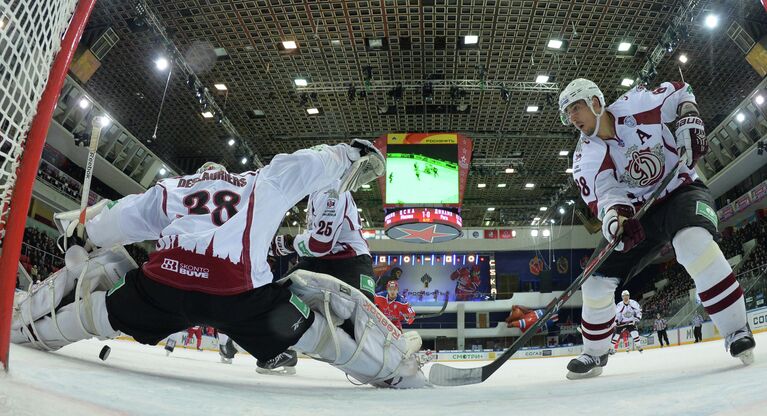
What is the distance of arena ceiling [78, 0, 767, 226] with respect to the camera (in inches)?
316

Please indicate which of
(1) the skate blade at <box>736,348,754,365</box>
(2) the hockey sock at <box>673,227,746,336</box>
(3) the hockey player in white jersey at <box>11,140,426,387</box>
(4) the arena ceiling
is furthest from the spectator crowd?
(3) the hockey player in white jersey at <box>11,140,426,387</box>

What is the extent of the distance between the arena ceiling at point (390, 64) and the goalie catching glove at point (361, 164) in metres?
6.38

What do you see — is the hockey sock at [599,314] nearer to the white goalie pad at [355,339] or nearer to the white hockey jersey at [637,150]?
the white hockey jersey at [637,150]

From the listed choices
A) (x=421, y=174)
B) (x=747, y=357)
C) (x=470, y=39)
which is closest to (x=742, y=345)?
(x=747, y=357)

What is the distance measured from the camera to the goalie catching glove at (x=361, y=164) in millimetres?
1963

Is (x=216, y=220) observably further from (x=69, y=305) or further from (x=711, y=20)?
(x=711, y=20)

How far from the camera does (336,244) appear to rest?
3.53m

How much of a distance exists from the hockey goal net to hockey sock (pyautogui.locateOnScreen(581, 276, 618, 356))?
7.25ft

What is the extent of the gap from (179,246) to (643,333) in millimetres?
12430

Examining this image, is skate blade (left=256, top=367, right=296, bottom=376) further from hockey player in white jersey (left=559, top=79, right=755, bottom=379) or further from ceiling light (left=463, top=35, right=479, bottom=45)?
ceiling light (left=463, top=35, right=479, bottom=45)

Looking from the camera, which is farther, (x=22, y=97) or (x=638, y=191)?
(x=638, y=191)

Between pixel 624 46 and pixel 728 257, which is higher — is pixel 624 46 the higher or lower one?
the higher one

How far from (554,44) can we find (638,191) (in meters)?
7.15

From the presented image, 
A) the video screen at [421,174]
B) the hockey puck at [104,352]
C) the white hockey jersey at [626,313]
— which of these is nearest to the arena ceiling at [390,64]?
the video screen at [421,174]
